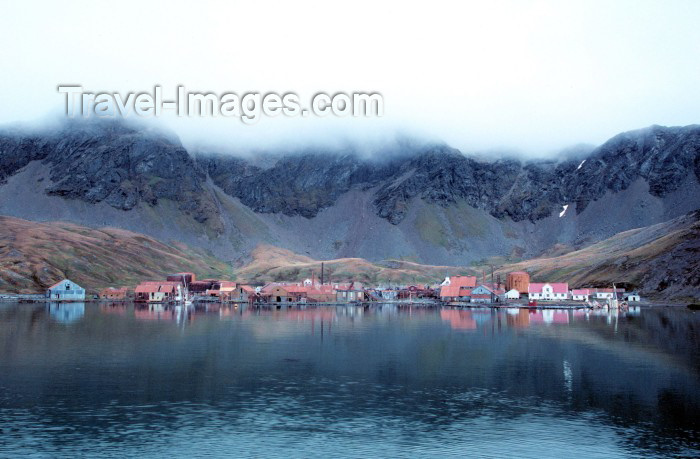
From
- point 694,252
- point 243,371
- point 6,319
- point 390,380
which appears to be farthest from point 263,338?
point 694,252

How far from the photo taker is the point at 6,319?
386 feet

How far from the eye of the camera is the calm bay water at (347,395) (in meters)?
37.9

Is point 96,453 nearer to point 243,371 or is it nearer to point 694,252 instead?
point 243,371

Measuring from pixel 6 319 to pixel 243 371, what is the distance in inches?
2916

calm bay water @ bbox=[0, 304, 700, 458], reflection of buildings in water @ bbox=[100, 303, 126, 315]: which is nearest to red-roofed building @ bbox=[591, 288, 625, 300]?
calm bay water @ bbox=[0, 304, 700, 458]

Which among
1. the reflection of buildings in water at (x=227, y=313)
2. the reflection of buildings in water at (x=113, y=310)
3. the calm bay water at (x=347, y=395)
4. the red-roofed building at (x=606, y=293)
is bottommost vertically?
the calm bay water at (x=347, y=395)

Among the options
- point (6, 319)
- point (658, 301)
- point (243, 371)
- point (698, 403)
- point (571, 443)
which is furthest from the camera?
point (658, 301)

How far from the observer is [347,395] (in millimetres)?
51031

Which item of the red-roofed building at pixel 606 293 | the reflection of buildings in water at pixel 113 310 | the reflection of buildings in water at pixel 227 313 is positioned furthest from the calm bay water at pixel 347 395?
the red-roofed building at pixel 606 293

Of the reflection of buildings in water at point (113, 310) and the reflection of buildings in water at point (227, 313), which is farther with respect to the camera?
the reflection of buildings in water at point (113, 310)

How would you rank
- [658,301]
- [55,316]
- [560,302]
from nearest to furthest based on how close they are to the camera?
[55,316]
[658,301]
[560,302]

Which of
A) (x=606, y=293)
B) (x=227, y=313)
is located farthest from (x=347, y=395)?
(x=606, y=293)

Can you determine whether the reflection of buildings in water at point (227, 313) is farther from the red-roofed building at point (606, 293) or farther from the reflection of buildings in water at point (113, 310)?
the red-roofed building at point (606, 293)

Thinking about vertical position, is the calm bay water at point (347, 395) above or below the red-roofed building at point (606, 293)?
below
